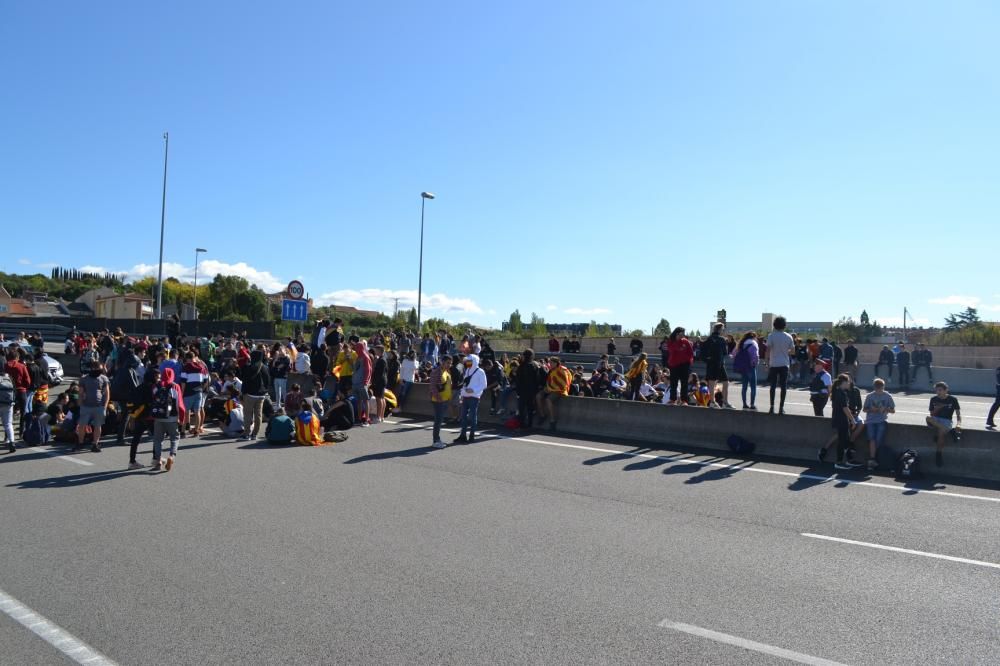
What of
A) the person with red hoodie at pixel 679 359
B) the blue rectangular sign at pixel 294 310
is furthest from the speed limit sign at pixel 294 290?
the person with red hoodie at pixel 679 359

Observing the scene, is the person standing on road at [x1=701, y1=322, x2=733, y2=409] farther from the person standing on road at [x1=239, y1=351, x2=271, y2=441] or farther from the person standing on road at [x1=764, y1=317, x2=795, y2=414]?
the person standing on road at [x1=239, y1=351, x2=271, y2=441]

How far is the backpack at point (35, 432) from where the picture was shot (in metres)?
13.5

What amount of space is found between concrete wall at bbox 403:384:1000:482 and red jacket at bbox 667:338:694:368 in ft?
4.04

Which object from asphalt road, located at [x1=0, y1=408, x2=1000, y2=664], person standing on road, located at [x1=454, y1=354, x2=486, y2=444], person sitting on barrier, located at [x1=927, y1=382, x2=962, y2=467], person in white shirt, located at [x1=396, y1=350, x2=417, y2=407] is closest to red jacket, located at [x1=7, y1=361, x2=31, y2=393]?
asphalt road, located at [x1=0, y1=408, x2=1000, y2=664]

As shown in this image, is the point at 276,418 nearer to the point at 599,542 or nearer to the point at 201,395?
the point at 201,395

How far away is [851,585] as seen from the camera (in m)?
6.34

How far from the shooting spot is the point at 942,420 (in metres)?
11.5

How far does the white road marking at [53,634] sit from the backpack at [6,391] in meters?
8.67

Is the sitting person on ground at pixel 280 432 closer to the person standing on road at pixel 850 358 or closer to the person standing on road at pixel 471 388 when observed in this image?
the person standing on road at pixel 471 388

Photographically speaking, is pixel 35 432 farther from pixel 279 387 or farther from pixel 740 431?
pixel 740 431

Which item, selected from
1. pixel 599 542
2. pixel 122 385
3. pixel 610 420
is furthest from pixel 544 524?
pixel 122 385

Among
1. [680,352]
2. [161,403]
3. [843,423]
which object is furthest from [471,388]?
[843,423]

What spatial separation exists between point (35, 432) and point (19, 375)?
1478 mm

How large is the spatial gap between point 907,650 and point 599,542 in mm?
3109
